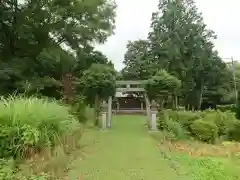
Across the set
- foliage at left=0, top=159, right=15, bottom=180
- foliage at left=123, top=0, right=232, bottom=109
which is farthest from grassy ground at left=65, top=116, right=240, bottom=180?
foliage at left=123, top=0, right=232, bottom=109

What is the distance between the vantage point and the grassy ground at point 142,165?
6.36 meters

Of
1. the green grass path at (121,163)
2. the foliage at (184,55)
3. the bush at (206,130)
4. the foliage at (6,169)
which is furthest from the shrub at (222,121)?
the foliage at (184,55)

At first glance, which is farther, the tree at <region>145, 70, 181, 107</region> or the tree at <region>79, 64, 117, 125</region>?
the tree at <region>79, 64, 117, 125</region>

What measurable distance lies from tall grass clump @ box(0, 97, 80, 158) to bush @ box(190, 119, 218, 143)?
7.54 meters

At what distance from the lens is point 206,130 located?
12219mm

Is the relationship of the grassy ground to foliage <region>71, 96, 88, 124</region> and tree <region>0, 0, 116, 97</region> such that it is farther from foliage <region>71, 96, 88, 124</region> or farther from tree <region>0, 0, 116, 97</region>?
tree <region>0, 0, 116, 97</region>

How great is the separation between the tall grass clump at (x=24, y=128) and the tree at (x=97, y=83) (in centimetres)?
1083

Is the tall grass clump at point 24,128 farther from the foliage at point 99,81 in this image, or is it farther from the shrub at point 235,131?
the foliage at point 99,81

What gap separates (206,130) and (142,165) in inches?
209

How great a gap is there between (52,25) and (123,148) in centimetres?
1190

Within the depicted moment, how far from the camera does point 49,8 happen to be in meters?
19.5

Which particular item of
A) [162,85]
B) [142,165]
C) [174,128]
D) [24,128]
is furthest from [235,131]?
[24,128]

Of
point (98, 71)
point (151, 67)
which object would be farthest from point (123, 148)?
point (151, 67)

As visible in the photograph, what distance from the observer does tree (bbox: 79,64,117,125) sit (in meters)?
16.8
